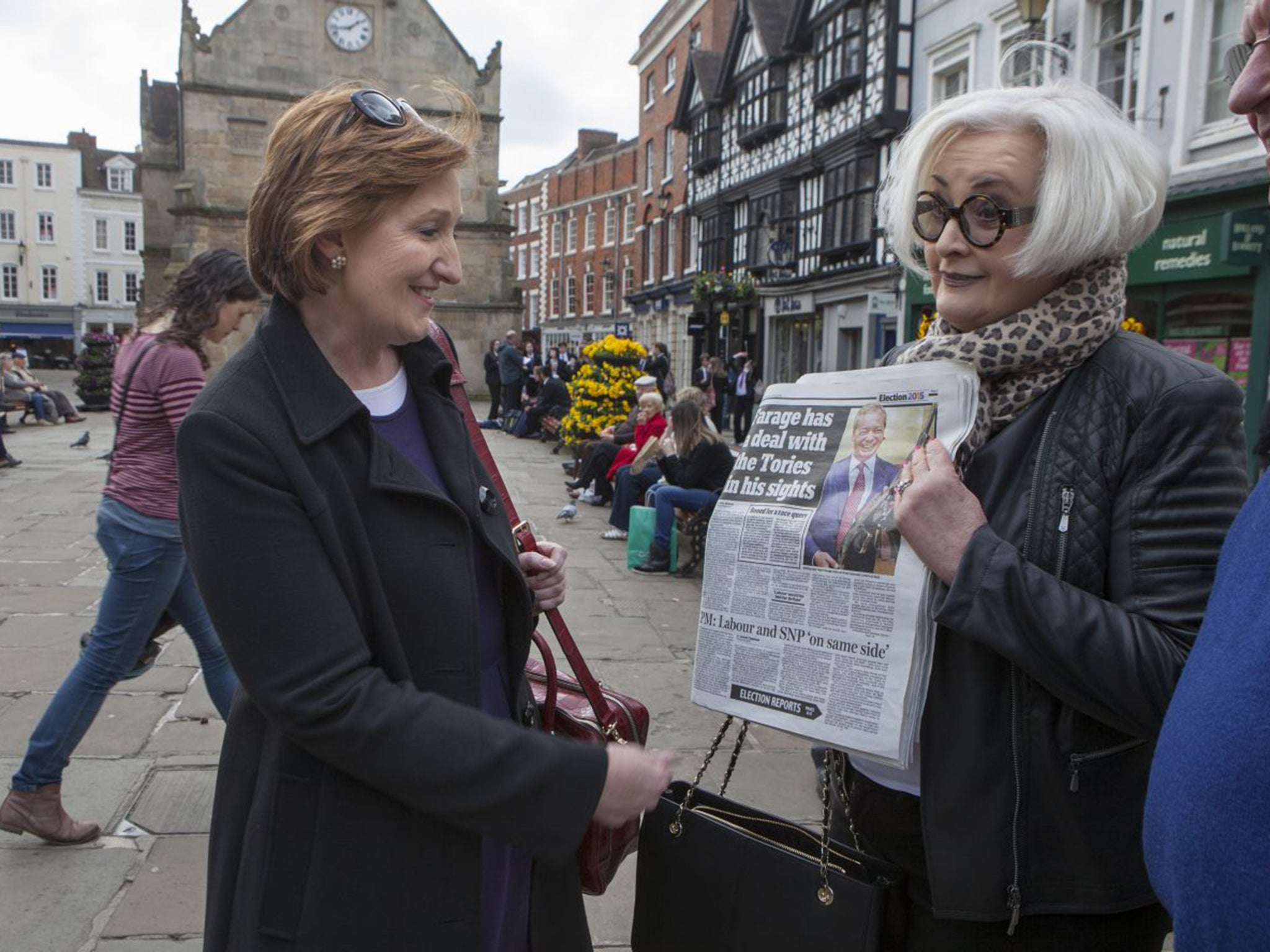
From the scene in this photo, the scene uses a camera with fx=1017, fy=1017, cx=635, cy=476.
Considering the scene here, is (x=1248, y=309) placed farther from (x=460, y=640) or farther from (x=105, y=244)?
(x=105, y=244)

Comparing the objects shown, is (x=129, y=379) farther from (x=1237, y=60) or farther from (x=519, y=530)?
(x=1237, y=60)

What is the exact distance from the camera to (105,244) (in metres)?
65.3

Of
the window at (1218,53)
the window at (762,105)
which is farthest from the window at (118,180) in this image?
the window at (1218,53)

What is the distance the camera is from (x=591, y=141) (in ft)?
188

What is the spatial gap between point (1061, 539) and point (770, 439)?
466mm

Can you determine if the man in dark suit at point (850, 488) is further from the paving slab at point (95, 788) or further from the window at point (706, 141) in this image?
the window at point (706, 141)

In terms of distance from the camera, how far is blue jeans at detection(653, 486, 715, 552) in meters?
8.20

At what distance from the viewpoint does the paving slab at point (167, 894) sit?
2.84 metres

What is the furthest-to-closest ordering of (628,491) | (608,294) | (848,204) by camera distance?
1. (608,294)
2. (848,204)
3. (628,491)

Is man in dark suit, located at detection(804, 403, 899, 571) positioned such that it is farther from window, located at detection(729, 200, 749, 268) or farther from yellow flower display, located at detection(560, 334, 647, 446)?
window, located at detection(729, 200, 749, 268)

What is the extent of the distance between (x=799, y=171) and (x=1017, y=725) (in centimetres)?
2539

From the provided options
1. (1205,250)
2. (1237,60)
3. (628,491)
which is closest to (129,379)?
(1237,60)

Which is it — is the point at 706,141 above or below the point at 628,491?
above

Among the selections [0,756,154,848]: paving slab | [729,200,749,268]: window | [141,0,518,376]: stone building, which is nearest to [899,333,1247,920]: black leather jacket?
[0,756,154,848]: paving slab
